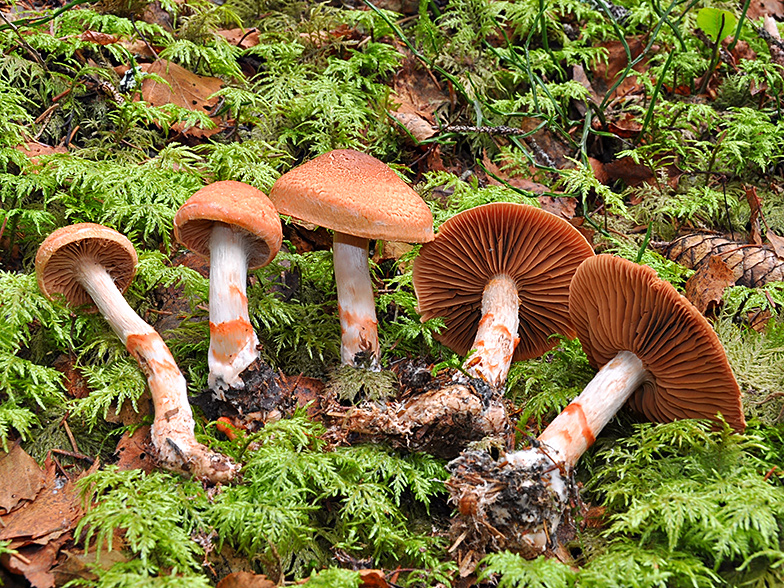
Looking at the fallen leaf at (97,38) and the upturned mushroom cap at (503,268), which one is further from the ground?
the fallen leaf at (97,38)

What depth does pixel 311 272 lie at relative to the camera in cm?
322

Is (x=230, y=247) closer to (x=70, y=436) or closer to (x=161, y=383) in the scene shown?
(x=161, y=383)

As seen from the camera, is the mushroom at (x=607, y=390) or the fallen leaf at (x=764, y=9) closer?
the mushroom at (x=607, y=390)

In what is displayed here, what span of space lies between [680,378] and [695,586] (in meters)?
0.88

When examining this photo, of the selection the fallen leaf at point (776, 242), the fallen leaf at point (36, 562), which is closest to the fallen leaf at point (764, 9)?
the fallen leaf at point (776, 242)

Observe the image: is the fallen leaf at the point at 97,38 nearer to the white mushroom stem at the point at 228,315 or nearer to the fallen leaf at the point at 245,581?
the white mushroom stem at the point at 228,315

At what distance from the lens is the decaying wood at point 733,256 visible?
333cm

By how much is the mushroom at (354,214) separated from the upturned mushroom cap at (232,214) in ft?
0.39

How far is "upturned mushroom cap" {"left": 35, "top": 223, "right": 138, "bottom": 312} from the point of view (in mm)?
2357

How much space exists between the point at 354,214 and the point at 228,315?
70 centimetres

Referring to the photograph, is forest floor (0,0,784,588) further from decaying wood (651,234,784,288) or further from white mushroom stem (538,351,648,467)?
white mushroom stem (538,351,648,467)

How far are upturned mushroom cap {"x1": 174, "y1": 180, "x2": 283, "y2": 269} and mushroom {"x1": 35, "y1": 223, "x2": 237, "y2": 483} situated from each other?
0.99 feet

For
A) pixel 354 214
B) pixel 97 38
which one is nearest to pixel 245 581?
pixel 354 214

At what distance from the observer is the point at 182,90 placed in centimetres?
375
